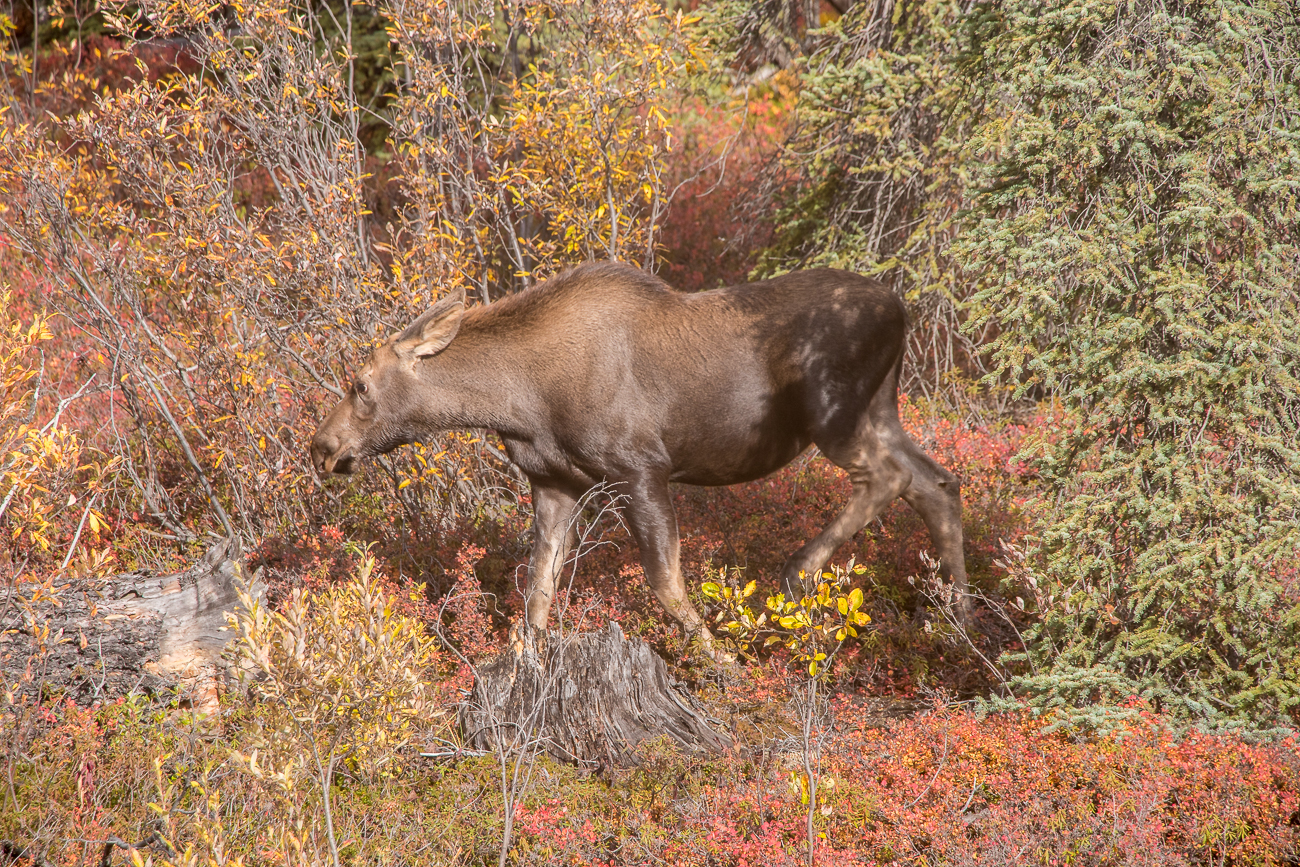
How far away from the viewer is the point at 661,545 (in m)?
6.07

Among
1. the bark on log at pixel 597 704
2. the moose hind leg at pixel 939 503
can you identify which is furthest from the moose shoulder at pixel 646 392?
the bark on log at pixel 597 704

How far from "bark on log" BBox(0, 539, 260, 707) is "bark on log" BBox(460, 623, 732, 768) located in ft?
5.88

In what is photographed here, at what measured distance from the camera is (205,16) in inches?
Answer: 283

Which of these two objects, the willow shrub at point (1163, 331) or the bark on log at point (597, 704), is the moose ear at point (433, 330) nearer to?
the bark on log at point (597, 704)

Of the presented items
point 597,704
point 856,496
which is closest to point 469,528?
point 597,704

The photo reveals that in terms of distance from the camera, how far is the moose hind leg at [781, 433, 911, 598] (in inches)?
245

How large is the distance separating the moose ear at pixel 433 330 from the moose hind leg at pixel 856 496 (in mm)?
2383

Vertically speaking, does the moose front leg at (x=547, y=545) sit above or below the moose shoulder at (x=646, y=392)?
below

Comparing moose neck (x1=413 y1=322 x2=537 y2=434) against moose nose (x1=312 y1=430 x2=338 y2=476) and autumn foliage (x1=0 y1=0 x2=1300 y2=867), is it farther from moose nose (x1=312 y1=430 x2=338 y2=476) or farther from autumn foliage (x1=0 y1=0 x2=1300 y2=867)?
autumn foliage (x1=0 y1=0 x2=1300 y2=867)

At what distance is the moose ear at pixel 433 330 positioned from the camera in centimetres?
618

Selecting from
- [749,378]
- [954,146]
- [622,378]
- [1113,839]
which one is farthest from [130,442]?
[1113,839]

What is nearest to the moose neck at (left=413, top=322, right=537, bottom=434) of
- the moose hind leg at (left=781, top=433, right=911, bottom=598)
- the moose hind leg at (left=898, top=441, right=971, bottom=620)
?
the moose hind leg at (left=781, top=433, right=911, bottom=598)

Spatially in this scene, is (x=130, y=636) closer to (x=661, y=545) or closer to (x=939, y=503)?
(x=661, y=545)

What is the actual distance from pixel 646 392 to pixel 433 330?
4.43 feet
